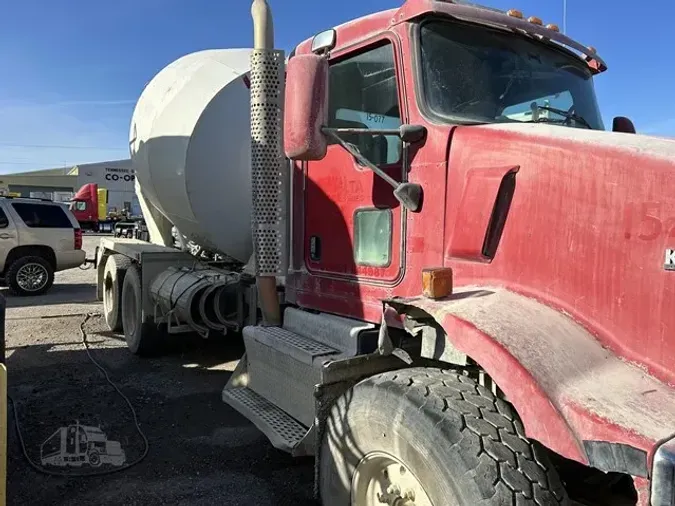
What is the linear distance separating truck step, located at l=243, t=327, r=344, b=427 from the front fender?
3.84 ft

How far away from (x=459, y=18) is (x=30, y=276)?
12.9m

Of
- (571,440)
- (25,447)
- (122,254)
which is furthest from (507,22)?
(122,254)

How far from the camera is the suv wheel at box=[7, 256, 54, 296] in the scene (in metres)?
13.2

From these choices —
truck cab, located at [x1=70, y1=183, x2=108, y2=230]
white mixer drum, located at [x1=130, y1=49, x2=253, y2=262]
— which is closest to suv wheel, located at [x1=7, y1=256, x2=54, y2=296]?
white mixer drum, located at [x1=130, y1=49, x2=253, y2=262]

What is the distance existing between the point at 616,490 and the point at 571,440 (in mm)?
806

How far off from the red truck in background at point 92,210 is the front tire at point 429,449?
1314 inches

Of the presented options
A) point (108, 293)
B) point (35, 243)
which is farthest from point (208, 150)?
point (35, 243)

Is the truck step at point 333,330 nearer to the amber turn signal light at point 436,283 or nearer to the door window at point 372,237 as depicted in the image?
the door window at point 372,237

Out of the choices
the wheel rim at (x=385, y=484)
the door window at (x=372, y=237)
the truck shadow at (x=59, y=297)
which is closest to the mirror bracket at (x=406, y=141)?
the door window at (x=372, y=237)

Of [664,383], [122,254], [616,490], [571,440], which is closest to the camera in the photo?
[571,440]

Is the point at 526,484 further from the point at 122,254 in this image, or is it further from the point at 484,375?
the point at 122,254

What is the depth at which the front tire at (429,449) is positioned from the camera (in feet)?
7.27

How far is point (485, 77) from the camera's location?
3.22 m

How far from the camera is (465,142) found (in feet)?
9.66
